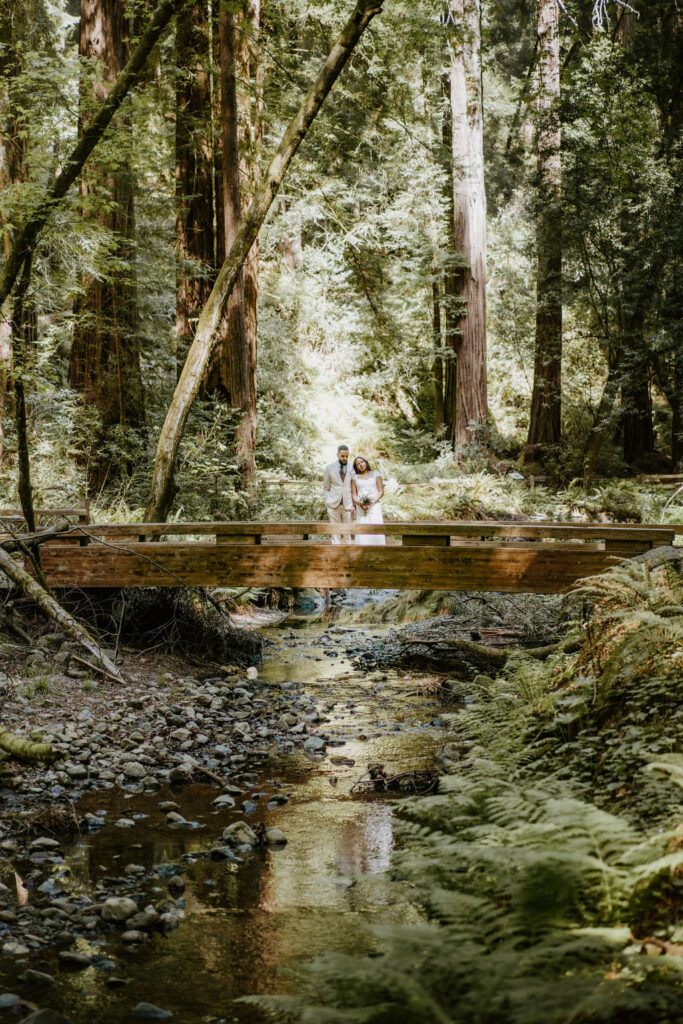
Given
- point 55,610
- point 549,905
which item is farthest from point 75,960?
point 55,610

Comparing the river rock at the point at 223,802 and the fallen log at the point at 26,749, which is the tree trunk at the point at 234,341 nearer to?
the river rock at the point at 223,802

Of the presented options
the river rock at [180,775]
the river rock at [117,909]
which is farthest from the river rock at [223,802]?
the river rock at [117,909]

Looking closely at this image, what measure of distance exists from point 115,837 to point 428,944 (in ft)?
11.4

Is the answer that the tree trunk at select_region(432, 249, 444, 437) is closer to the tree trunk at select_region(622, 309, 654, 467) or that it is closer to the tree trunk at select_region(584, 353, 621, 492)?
the tree trunk at select_region(584, 353, 621, 492)

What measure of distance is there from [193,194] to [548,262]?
10.6 metres

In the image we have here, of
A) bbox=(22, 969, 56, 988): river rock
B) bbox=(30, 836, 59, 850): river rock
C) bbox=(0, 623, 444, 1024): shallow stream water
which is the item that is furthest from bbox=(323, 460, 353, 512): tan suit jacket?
bbox=(22, 969, 56, 988): river rock

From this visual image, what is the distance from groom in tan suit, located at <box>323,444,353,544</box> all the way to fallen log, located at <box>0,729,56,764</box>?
6987mm

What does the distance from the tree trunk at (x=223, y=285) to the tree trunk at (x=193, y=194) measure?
3.97 meters

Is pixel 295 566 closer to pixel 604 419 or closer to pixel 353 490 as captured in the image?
pixel 353 490

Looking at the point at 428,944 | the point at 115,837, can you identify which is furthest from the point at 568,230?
the point at 428,944

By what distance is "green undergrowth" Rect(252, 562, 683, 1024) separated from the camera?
281 centimetres

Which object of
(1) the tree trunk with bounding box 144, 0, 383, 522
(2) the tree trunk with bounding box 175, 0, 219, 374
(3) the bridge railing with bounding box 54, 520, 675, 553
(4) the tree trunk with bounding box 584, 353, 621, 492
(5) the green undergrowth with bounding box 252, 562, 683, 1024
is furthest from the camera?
(4) the tree trunk with bounding box 584, 353, 621, 492

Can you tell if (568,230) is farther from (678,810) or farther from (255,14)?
(678,810)

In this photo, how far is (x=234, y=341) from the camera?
15.7m
